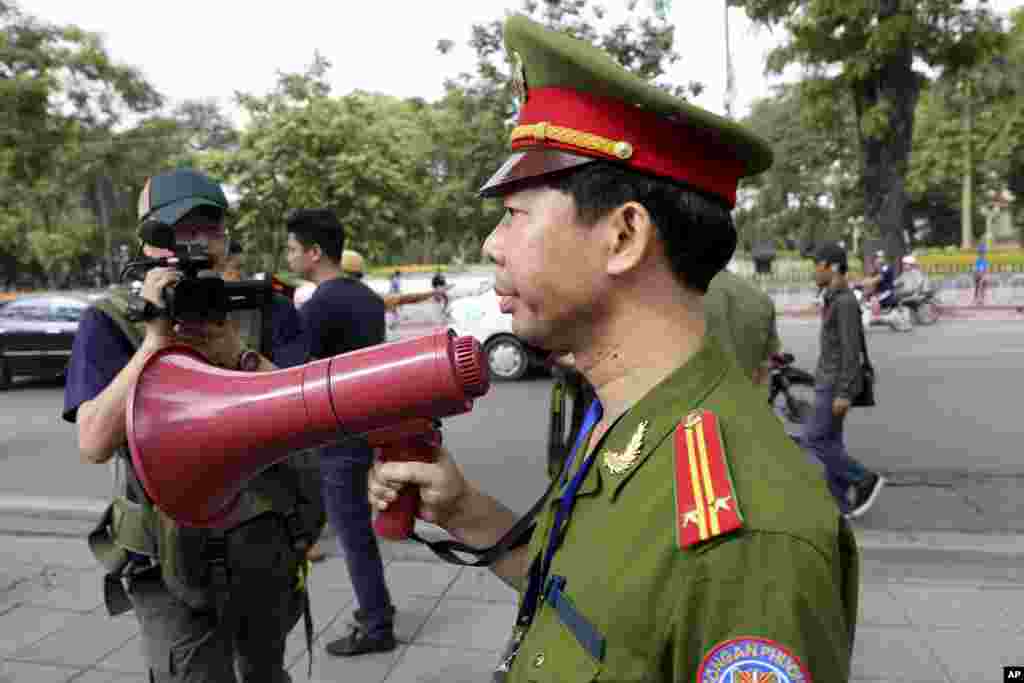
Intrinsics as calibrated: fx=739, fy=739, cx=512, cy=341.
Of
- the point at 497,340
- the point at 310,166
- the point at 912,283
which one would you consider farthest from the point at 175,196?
the point at 310,166

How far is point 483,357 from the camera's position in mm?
1218

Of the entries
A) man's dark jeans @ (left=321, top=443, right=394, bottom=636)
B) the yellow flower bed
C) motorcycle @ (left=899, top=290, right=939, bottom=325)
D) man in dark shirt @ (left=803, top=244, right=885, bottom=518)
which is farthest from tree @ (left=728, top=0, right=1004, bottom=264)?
man's dark jeans @ (left=321, top=443, right=394, bottom=636)

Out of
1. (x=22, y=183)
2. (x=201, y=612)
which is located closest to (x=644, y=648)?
(x=201, y=612)

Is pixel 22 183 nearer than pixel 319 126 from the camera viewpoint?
No

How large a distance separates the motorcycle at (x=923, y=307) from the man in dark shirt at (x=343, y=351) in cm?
1547

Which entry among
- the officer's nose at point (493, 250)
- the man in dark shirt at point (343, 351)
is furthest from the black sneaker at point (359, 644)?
the officer's nose at point (493, 250)

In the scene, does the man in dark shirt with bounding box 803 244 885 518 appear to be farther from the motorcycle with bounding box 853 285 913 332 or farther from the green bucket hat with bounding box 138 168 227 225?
the motorcycle with bounding box 853 285 913 332

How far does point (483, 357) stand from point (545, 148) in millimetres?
352

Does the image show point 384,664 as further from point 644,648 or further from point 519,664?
point 644,648

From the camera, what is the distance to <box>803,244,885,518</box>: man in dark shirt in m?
4.82

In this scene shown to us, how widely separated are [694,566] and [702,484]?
10 cm

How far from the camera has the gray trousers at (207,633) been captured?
1.98m

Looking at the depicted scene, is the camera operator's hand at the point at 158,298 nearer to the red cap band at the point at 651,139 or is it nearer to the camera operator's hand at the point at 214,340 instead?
the camera operator's hand at the point at 214,340

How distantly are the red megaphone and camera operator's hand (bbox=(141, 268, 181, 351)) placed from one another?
41 centimetres
